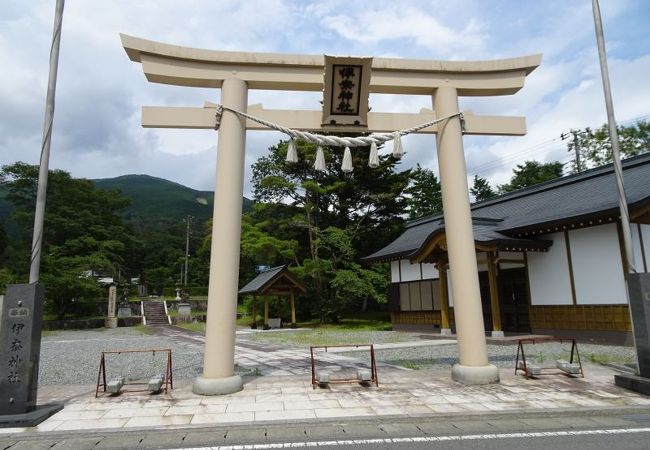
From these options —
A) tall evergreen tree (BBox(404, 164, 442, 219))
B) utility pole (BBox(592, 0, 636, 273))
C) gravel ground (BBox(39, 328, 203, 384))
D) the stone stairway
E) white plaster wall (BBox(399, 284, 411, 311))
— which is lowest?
gravel ground (BBox(39, 328, 203, 384))

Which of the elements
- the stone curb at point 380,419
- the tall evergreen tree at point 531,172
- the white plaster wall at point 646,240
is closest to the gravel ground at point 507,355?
the white plaster wall at point 646,240

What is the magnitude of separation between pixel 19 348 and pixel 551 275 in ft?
46.5

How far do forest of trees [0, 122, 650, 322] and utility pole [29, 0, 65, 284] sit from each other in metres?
16.6

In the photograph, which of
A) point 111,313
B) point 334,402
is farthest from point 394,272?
point 111,313

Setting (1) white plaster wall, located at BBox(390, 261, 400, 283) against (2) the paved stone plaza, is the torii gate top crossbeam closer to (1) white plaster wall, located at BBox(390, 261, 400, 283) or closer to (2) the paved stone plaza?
(2) the paved stone plaza

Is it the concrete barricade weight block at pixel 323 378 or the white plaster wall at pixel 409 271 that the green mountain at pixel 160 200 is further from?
the concrete barricade weight block at pixel 323 378

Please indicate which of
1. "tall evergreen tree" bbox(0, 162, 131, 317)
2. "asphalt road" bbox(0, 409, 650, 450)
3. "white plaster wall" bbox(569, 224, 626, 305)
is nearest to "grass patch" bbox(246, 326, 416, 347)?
"white plaster wall" bbox(569, 224, 626, 305)

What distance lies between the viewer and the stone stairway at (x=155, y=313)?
31.0 meters

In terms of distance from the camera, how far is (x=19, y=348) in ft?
18.3

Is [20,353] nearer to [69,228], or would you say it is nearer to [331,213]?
[331,213]

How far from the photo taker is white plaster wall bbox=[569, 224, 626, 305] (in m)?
11.9

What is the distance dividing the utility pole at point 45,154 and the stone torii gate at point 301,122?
39.5 inches

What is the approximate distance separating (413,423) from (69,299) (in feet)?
→ 96.5

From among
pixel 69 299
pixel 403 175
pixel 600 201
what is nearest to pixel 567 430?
pixel 600 201
